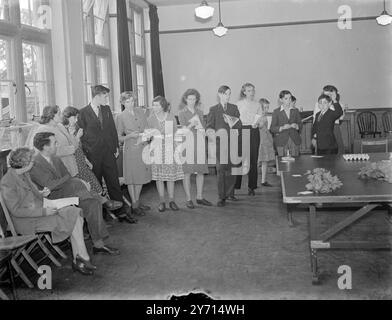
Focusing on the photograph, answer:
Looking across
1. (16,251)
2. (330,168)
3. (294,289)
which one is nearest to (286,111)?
(330,168)

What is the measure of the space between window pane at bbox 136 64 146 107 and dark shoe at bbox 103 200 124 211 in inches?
200

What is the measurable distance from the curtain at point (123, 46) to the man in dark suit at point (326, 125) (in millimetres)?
3461

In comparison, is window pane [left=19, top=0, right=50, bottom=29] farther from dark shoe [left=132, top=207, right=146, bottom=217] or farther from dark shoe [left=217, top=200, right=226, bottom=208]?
dark shoe [left=217, top=200, right=226, bottom=208]

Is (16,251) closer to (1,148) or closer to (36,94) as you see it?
(1,148)

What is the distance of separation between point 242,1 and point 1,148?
7298mm

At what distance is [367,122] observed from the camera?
10656 mm

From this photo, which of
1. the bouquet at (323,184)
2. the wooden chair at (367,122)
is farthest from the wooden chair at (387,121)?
the bouquet at (323,184)

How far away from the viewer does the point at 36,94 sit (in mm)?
6117

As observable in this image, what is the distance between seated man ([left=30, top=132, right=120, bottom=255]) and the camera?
4.34 metres

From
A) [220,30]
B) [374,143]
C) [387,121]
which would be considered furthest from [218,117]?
[387,121]

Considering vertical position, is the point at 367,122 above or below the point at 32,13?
below

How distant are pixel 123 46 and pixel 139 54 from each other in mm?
2242

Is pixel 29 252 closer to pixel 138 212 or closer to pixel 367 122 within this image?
pixel 138 212
